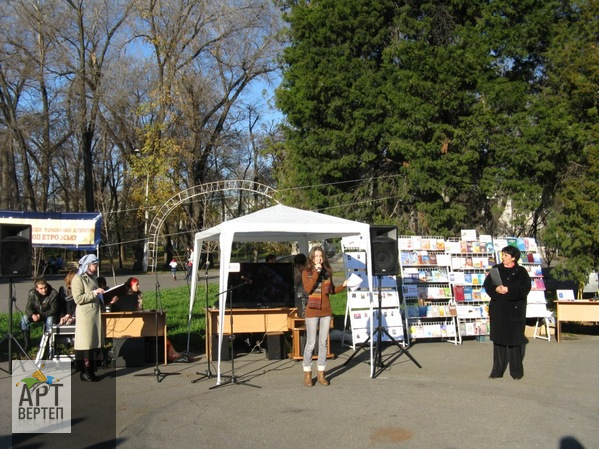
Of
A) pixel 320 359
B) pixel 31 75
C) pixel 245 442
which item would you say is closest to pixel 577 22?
pixel 320 359

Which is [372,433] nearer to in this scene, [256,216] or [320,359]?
[320,359]

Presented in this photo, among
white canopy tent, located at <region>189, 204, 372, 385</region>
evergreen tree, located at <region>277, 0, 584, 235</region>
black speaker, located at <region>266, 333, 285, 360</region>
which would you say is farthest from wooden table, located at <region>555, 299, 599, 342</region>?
black speaker, located at <region>266, 333, 285, 360</region>

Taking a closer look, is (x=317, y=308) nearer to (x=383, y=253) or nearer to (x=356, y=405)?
(x=356, y=405)

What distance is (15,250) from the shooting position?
9.68 meters

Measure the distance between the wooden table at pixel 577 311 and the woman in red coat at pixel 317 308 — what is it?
605cm

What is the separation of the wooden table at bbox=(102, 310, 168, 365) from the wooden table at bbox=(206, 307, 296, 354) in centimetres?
83

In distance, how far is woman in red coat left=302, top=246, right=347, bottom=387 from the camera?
8.88 meters

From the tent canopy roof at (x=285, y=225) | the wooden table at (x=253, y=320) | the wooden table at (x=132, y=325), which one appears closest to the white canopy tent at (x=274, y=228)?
the tent canopy roof at (x=285, y=225)

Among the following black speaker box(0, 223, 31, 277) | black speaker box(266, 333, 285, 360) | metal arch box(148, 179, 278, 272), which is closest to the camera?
black speaker box(0, 223, 31, 277)

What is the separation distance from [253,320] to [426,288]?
3775 mm

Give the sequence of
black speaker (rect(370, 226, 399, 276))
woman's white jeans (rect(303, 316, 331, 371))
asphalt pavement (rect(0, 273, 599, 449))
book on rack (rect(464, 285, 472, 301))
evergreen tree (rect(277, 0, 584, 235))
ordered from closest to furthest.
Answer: asphalt pavement (rect(0, 273, 599, 449)) → woman's white jeans (rect(303, 316, 331, 371)) → black speaker (rect(370, 226, 399, 276)) → book on rack (rect(464, 285, 472, 301)) → evergreen tree (rect(277, 0, 584, 235))

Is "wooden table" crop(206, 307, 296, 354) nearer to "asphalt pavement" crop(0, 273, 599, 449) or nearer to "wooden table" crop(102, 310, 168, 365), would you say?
"asphalt pavement" crop(0, 273, 599, 449)

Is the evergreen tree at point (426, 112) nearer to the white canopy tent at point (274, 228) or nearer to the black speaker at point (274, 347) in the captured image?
the white canopy tent at point (274, 228)

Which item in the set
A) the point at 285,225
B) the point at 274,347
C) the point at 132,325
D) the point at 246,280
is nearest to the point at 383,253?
the point at 285,225
